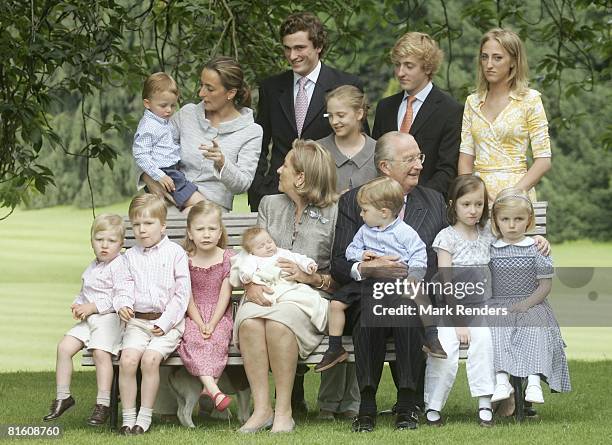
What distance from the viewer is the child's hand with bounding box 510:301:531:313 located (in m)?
5.88

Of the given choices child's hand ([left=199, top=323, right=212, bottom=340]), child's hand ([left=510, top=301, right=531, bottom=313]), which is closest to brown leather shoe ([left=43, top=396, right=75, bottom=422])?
child's hand ([left=199, top=323, right=212, bottom=340])

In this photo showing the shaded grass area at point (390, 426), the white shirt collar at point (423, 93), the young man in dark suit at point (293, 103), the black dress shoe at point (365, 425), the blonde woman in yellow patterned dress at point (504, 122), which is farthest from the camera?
the young man in dark suit at point (293, 103)

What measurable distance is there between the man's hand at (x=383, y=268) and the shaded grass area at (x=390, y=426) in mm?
708

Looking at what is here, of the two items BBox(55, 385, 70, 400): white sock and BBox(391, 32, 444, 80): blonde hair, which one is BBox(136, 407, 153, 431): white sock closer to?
BBox(55, 385, 70, 400): white sock

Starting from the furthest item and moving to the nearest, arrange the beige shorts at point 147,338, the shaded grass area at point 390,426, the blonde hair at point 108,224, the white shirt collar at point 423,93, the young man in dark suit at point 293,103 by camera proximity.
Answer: the young man in dark suit at point 293,103
the white shirt collar at point 423,93
the blonde hair at point 108,224
the beige shorts at point 147,338
the shaded grass area at point 390,426

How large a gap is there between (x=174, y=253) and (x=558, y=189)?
72.2 feet

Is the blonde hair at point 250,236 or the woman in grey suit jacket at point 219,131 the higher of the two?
the woman in grey suit jacket at point 219,131

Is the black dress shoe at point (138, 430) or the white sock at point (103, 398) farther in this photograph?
the white sock at point (103, 398)

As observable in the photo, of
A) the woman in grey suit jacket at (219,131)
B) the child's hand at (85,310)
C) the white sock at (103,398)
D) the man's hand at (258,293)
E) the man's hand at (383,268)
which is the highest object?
the woman in grey suit jacket at (219,131)

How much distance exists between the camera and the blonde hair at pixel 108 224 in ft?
19.5

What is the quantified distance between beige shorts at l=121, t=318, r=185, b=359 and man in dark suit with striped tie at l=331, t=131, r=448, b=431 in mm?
807

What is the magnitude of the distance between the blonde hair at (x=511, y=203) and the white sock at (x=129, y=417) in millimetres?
1932

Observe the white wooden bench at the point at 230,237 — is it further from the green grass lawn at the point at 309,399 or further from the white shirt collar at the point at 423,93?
the white shirt collar at the point at 423,93

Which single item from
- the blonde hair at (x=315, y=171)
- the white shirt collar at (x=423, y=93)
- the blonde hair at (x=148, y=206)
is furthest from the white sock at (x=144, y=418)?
the white shirt collar at (x=423, y=93)
